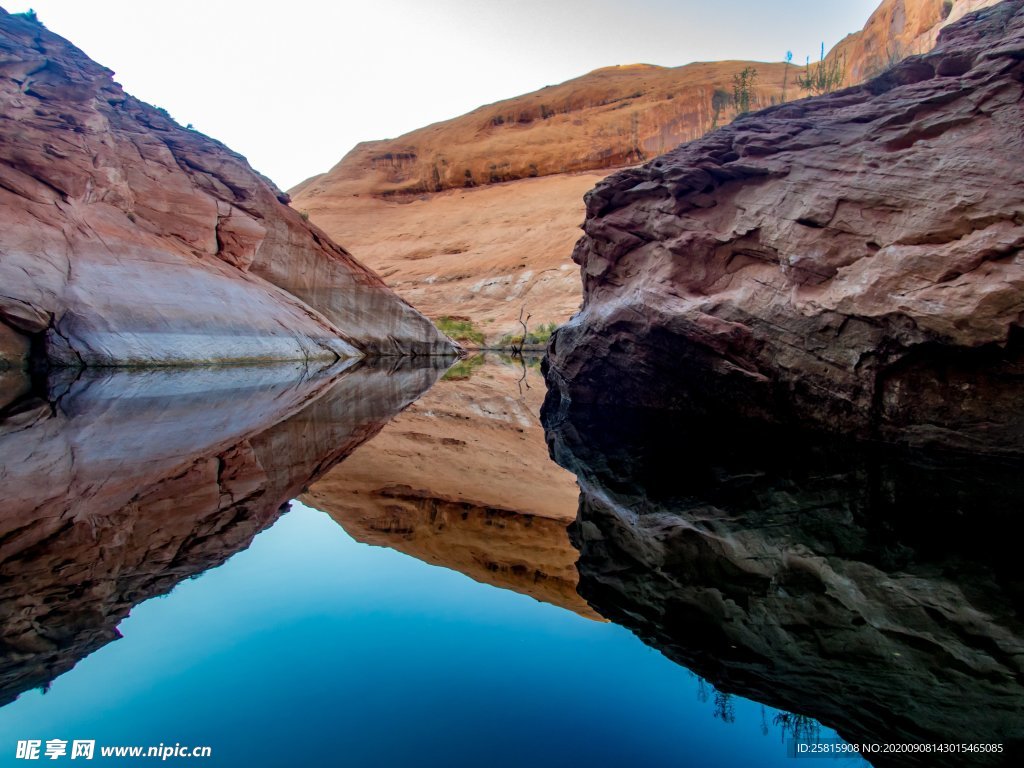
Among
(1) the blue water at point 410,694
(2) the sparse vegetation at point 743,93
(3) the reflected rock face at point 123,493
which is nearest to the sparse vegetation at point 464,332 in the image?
(2) the sparse vegetation at point 743,93

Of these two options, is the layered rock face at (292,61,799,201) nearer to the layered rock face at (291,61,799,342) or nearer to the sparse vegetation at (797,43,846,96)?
the layered rock face at (291,61,799,342)

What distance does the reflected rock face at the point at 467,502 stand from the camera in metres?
3.68

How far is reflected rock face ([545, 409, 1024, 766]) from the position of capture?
91.6 inches

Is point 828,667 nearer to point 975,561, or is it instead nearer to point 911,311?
point 975,561

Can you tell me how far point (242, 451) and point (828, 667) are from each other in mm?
5202

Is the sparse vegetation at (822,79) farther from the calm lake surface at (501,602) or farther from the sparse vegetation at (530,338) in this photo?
the sparse vegetation at (530,338)

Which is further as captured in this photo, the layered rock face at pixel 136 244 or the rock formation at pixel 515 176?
the rock formation at pixel 515 176

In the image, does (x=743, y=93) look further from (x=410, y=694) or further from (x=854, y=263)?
(x=410, y=694)

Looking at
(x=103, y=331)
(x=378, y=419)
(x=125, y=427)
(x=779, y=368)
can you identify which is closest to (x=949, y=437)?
(x=779, y=368)

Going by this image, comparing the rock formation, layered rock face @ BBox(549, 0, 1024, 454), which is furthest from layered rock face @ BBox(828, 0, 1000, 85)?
layered rock face @ BBox(549, 0, 1024, 454)

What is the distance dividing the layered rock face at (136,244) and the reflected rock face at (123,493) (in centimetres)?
372

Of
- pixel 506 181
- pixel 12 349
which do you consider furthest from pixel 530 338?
pixel 506 181

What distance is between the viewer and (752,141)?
385 inches

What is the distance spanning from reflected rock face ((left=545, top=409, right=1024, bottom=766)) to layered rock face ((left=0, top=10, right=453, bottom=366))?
38.6 feet
